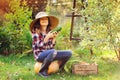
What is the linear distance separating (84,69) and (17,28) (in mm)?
2418

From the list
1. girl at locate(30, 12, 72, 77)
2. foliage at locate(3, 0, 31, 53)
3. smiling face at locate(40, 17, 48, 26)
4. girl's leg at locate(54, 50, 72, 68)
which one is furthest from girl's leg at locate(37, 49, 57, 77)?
foliage at locate(3, 0, 31, 53)

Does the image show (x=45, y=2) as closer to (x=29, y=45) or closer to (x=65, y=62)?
(x=29, y=45)

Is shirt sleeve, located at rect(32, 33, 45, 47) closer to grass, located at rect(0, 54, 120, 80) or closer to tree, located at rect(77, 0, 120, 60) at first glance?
grass, located at rect(0, 54, 120, 80)

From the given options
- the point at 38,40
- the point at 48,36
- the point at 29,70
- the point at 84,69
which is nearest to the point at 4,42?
the point at 29,70

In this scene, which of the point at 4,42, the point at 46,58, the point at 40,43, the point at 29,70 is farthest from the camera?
the point at 4,42

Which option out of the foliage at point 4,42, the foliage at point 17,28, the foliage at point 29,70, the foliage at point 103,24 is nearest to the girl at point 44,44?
the foliage at point 29,70

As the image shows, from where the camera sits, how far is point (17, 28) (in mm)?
9500

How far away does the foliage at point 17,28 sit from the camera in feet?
30.7

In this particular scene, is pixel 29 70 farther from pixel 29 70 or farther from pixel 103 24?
pixel 103 24

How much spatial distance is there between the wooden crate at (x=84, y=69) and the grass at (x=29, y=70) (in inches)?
4.2

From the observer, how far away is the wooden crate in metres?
7.81

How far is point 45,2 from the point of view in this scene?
11.9 m

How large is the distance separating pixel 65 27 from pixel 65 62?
2.71 meters

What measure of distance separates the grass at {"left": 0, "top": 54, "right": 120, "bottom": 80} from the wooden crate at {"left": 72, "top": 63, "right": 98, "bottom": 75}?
0.11m
